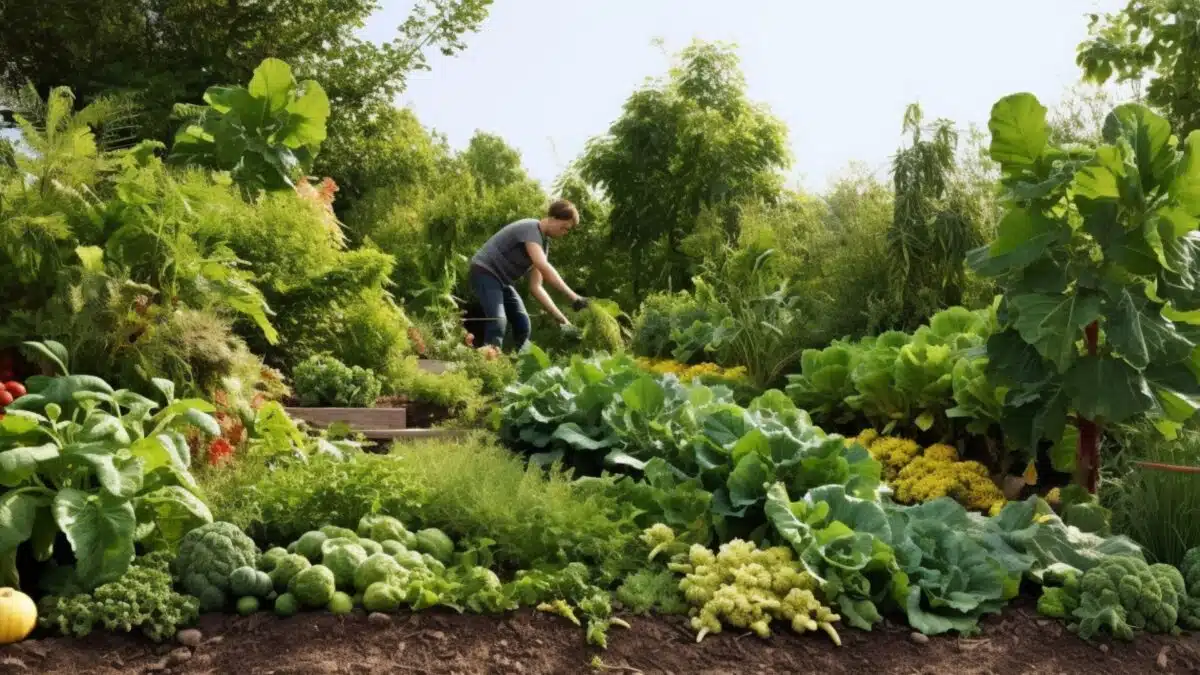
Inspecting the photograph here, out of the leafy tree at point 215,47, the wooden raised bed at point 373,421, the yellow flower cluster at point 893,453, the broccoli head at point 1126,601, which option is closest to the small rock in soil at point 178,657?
the wooden raised bed at point 373,421

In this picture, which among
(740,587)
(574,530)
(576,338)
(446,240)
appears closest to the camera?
(740,587)

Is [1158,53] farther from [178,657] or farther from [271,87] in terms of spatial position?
[178,657]

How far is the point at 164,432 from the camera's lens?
15.0 feet

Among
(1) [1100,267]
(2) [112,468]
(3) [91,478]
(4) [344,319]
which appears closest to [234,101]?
(4) [344,319]

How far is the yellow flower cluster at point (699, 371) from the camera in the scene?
31.9 ft

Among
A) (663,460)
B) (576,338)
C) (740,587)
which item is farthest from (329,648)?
(576,338)

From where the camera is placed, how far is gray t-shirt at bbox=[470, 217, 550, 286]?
35.2ft

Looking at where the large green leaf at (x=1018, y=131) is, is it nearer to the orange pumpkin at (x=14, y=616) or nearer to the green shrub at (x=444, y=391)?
the green shrub at (x=444, y=391)

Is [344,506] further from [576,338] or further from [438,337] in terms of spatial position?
[438,337]

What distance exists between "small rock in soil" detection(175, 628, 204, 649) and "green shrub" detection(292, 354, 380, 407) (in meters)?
3.58

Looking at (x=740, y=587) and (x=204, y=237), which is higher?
(x=204, y=237)

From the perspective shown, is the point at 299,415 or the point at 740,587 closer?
the point at 740,587

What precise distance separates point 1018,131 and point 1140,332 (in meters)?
1.13

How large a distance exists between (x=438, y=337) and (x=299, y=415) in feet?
17.0
